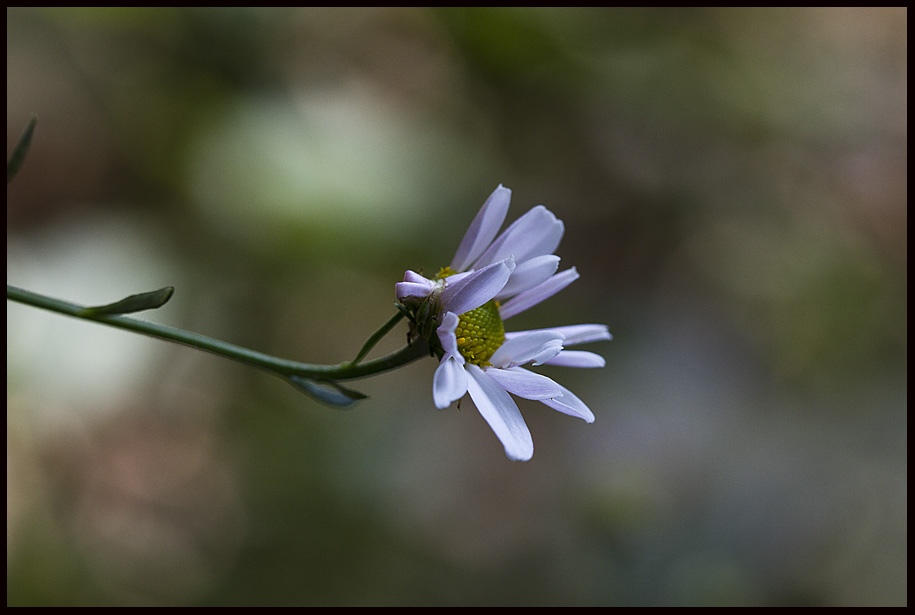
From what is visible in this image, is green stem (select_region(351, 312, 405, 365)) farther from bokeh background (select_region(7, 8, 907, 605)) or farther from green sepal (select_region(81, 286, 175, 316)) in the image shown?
bokeh background (select_region(7, 8, 907, 605))

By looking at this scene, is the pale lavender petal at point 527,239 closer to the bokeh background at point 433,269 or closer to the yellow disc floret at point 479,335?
the yellow disc floret at point 479,335

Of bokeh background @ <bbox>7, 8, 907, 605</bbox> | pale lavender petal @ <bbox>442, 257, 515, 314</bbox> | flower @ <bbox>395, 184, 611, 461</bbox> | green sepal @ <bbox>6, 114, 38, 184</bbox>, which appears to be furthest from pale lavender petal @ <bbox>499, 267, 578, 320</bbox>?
bokeh background @ <bbox>7, 8, 907, 605</bbox>

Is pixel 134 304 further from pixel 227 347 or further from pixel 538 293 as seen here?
pixel 538 293

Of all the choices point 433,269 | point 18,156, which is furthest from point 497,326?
point 433,269

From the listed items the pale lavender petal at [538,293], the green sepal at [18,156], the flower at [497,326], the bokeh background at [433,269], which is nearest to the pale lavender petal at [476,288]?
the flower at [497,326]

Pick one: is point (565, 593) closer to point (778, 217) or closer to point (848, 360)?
point (848, 360)

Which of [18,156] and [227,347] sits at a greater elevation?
[18,156]
